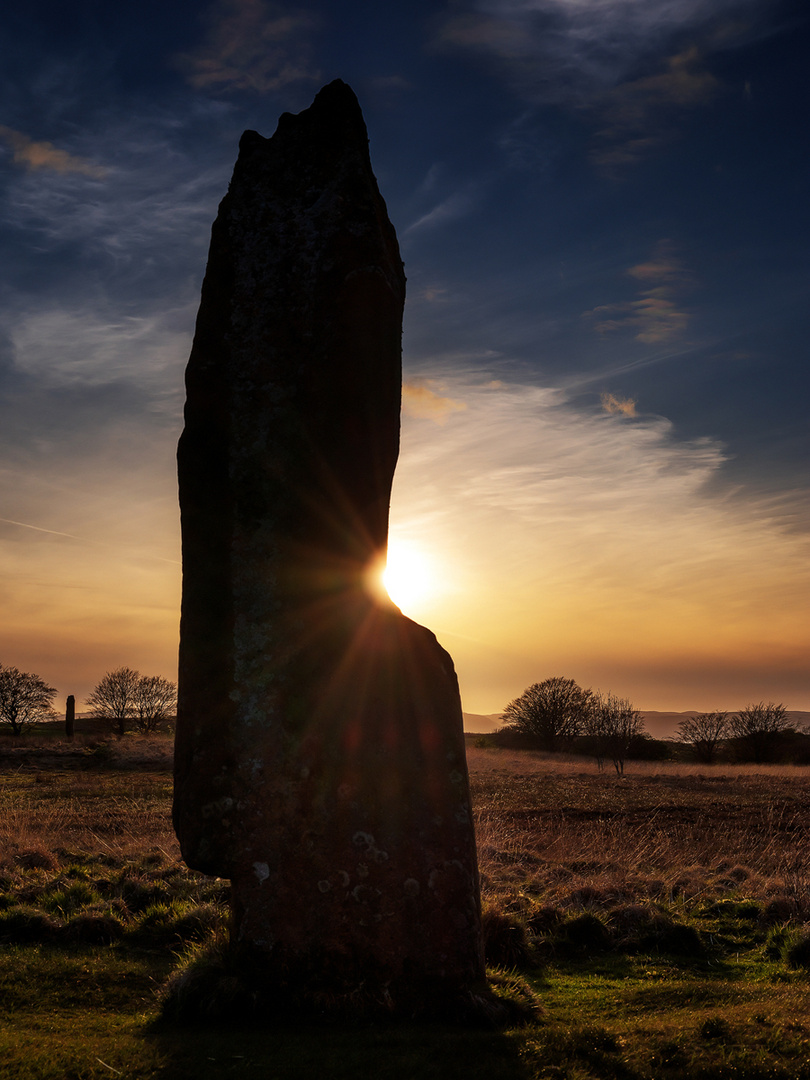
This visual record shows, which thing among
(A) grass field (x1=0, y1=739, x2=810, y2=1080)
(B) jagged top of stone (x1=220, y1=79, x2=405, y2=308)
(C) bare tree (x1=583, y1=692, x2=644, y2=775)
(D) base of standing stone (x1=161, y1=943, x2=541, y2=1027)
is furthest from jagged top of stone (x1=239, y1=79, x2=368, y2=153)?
(C) bare tree (x1=583, y1=692, x2=644, y2=775)

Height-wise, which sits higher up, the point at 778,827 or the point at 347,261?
the point at 347,261

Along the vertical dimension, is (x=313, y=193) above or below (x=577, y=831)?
above

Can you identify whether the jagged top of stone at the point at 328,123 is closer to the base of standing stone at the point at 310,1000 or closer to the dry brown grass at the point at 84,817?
the base of standing stone at the point at 310,1000

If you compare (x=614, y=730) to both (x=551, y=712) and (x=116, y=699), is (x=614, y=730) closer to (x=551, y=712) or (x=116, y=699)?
(x=551, y=712)

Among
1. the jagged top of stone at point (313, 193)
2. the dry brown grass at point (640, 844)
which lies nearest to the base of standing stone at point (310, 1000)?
the dry brown grass at point (640, 844)

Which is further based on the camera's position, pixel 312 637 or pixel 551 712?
pixel 551 712

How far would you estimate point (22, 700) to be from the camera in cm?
5675

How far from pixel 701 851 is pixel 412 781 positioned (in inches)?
313

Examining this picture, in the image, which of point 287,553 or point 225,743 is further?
point 287,553

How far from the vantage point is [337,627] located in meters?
5.00

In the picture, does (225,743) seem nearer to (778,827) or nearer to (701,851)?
(701,851)

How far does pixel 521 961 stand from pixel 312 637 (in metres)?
2.80


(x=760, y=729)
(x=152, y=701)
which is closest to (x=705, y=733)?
(x=760, y=729)

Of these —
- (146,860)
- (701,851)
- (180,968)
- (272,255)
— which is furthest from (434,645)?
(701,851)
